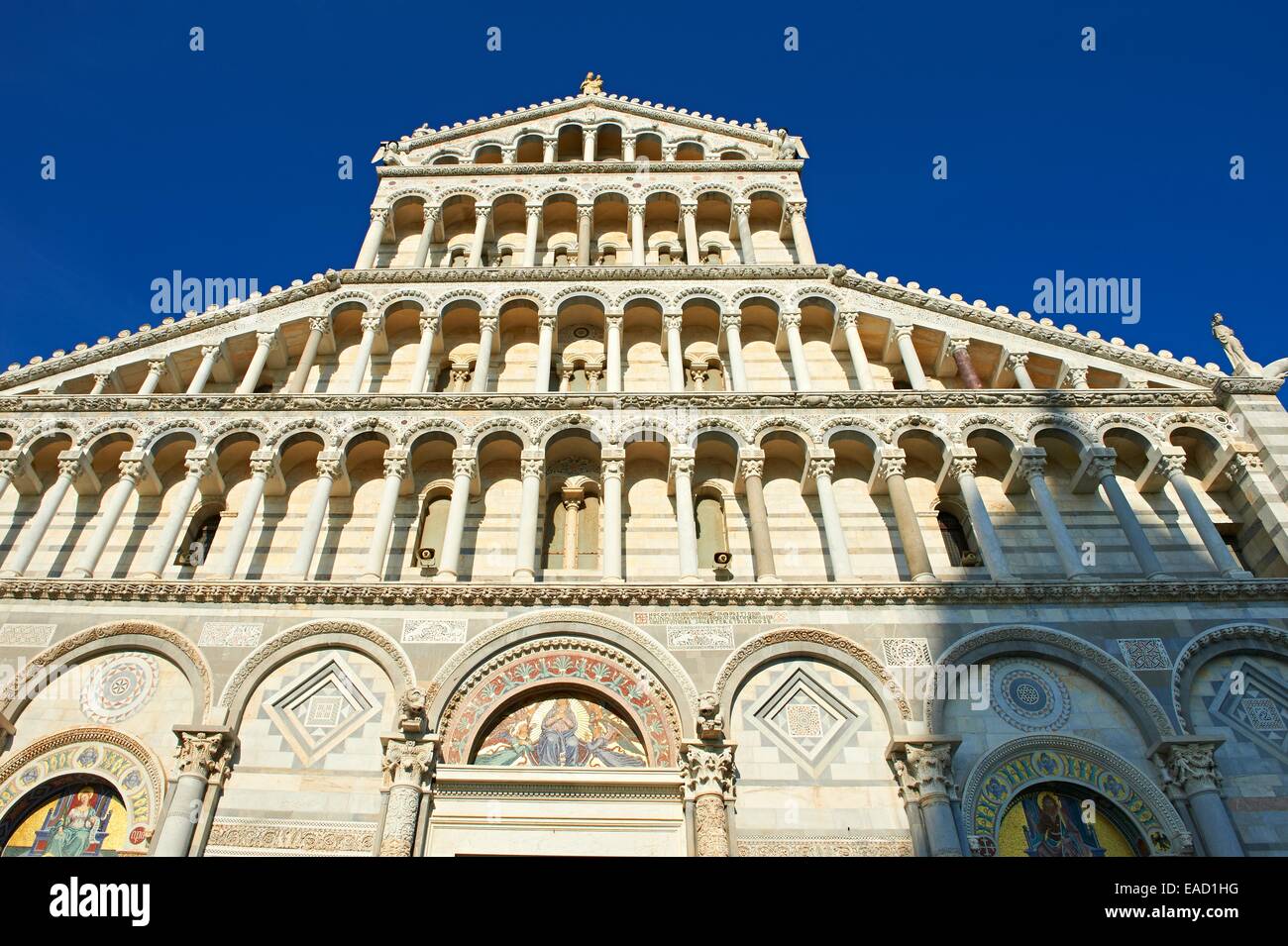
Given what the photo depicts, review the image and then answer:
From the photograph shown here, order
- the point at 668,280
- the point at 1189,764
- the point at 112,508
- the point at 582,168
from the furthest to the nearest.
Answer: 1. the point at 582,168
2. the point at 668,280
3. the point at 112,508
4. the point at 1189,764

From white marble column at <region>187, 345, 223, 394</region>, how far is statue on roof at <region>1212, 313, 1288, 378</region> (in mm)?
18531

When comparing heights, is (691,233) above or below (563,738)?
above

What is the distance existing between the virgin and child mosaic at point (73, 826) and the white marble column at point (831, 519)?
1026cm

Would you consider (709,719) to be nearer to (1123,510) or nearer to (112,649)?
(1123,510)

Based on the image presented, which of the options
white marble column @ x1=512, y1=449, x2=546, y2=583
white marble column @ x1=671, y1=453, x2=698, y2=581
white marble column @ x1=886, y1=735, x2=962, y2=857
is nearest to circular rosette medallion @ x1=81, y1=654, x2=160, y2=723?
white marble column @ x1=512, y1=449, x2=546, y2=583

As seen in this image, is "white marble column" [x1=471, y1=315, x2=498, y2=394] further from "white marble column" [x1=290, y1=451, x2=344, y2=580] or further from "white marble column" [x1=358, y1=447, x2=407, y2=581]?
"white marble column" [x1=290, y1=451, x2=344, y2=580]

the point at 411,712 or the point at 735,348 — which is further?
the point at 735,348

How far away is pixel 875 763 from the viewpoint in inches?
486

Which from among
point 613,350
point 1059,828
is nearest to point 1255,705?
point 1059,828

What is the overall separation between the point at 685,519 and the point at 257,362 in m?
8.79

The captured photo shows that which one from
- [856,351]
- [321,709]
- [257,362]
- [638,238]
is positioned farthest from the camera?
[638,238]

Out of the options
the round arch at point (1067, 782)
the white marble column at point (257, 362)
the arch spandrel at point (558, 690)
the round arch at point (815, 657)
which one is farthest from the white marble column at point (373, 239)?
the round arch at point (1067, 782)

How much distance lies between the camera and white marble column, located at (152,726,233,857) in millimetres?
11398

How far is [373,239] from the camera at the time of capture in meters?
20.6
